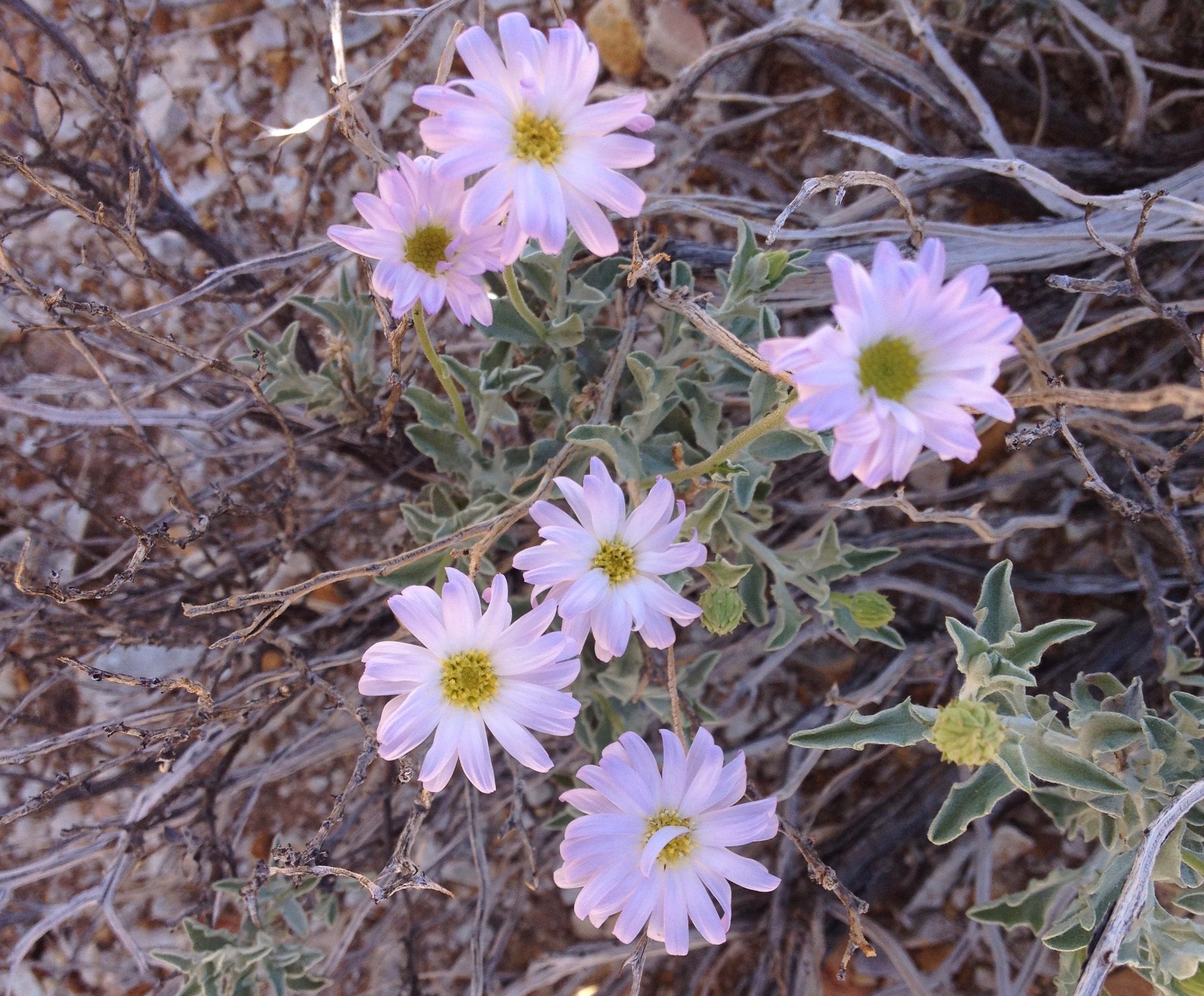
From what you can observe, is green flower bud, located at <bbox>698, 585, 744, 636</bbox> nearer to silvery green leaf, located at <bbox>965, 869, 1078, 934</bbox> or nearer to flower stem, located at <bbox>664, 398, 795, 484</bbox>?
flower stem, located at <bbox>664, 398, 795, 484</bbox>

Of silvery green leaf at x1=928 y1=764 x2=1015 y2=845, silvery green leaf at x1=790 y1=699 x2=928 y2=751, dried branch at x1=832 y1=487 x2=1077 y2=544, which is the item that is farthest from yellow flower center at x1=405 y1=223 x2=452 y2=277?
silvery green leaf at x1=928 y1=764 x2=1015 y2=845

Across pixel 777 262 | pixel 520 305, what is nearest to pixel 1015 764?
pixel 777 262

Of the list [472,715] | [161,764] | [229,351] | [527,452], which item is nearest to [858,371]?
[472,715]

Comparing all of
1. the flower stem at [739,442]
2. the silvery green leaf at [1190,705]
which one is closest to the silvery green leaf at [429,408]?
the flower stem at [739,442]

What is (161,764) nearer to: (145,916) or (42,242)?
(145,916)

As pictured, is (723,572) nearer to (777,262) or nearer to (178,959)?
(777,262)

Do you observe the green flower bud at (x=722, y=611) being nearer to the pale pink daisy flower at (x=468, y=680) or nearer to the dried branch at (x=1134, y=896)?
the pale pink daisy flower at (x=468, y=680)
